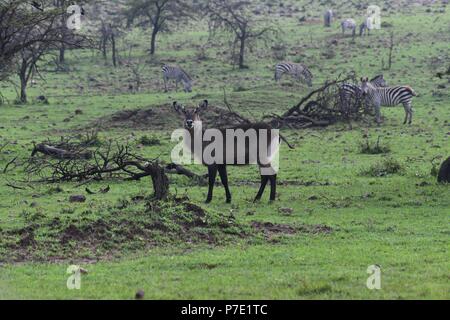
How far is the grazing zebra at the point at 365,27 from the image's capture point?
44625mm

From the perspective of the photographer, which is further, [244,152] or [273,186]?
[273,186]

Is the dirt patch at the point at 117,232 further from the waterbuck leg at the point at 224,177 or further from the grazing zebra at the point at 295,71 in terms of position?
the grazing zebra at the point at 295,71

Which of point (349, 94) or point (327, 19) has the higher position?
point (327, 19)

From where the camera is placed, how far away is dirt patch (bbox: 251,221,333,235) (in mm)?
12188

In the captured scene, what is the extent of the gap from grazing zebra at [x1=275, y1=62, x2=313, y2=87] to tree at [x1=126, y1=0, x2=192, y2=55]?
8547 millimetres

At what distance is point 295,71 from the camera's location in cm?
3553

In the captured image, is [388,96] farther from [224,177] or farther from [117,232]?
[117,232]

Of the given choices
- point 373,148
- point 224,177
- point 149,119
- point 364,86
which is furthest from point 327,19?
point 224,177

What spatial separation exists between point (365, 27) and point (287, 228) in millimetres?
34271

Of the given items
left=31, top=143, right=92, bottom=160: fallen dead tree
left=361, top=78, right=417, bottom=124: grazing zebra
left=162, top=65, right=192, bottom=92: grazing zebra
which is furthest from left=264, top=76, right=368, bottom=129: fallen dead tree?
left=162, top=65, right=192, bottom=92: grazing zebra

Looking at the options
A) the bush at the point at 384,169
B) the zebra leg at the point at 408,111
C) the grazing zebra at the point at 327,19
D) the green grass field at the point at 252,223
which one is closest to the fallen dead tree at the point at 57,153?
the green grass field at the point at 252,223
